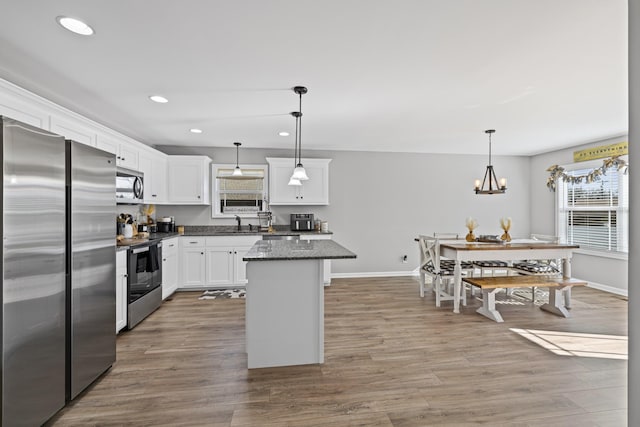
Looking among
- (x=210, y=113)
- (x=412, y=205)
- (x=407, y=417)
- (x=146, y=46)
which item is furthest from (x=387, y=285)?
(x=146, y=46)

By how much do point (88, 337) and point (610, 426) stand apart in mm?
3429

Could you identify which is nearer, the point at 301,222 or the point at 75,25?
the point at 75,25

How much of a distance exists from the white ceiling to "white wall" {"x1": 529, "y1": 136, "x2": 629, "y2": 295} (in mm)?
1728

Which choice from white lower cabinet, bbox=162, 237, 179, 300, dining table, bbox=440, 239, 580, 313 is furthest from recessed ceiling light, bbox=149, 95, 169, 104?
dining table, bbox=440, 239, 580, 313

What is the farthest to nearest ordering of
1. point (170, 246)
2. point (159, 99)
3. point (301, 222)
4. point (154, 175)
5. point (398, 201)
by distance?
point (398, 201) → point (301, 222) → point (154, 175) → point (170, 246) → point (159, 99)

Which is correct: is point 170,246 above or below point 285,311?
above

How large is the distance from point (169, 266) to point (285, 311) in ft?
9.11

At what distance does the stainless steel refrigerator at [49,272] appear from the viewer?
1.58m

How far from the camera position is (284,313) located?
2.57m

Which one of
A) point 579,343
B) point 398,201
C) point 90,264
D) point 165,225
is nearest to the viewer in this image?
point 90,264

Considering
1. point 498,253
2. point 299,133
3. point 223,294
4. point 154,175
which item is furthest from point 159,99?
point 498,253

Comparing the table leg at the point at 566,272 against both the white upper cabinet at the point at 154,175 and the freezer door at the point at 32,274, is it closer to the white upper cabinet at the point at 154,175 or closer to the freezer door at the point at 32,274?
the freezer door at the point at 32,274

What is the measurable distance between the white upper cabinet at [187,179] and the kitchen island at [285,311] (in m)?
3.18

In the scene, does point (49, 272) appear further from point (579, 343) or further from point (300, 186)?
point (579, 343)
